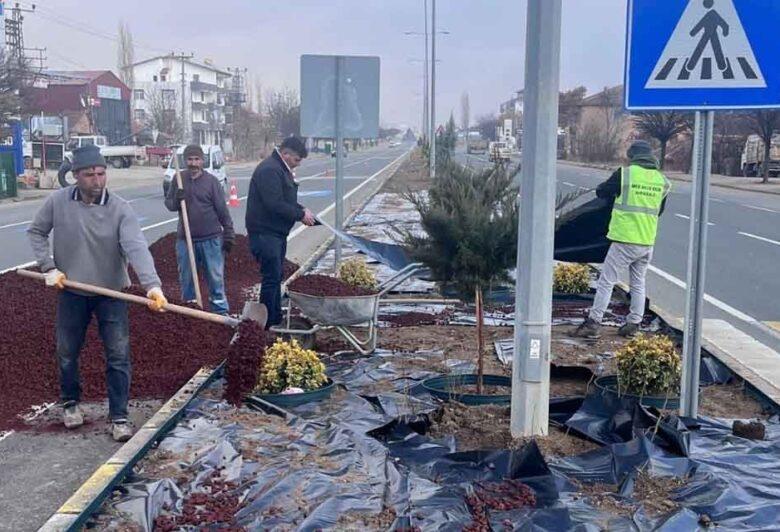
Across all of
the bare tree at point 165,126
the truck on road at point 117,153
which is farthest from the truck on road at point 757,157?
the bare tree at point 165,126

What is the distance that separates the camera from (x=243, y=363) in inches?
240

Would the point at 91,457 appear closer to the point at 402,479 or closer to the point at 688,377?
the point at 402,479

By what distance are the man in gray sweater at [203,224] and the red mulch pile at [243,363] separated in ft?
8.95

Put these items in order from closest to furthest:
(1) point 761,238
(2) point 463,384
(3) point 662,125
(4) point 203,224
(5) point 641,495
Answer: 1. (5) point 641,495
2. (2) point 463,384
3. (4) point 203,224
4. (1) point 761,238
5. (3) point 662,125

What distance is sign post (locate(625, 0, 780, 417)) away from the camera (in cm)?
498

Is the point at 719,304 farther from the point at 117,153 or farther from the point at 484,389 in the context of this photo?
the point at 117,153

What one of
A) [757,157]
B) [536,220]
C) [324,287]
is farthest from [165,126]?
[536,220]

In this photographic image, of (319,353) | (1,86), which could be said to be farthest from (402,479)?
(1,86)

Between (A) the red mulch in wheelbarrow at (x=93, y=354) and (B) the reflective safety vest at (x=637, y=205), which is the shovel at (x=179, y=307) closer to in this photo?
(A) the red mulch in wheelbarrow at (x=93, y=354)

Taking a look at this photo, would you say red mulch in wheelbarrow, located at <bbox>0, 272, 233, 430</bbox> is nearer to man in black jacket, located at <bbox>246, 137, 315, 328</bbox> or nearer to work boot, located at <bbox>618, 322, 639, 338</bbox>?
man in black jacket, located at <bbox>246, 137, 315, 328</bbox>

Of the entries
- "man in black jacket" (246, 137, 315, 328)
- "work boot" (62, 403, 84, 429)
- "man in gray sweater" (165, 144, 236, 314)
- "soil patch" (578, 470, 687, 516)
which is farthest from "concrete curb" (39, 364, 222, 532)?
"man in gray sweater" (165, 144, 236, 314)

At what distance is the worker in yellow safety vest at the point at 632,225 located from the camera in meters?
8.48

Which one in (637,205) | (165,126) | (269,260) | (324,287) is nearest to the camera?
(269,260)

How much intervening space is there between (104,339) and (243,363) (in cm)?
90
